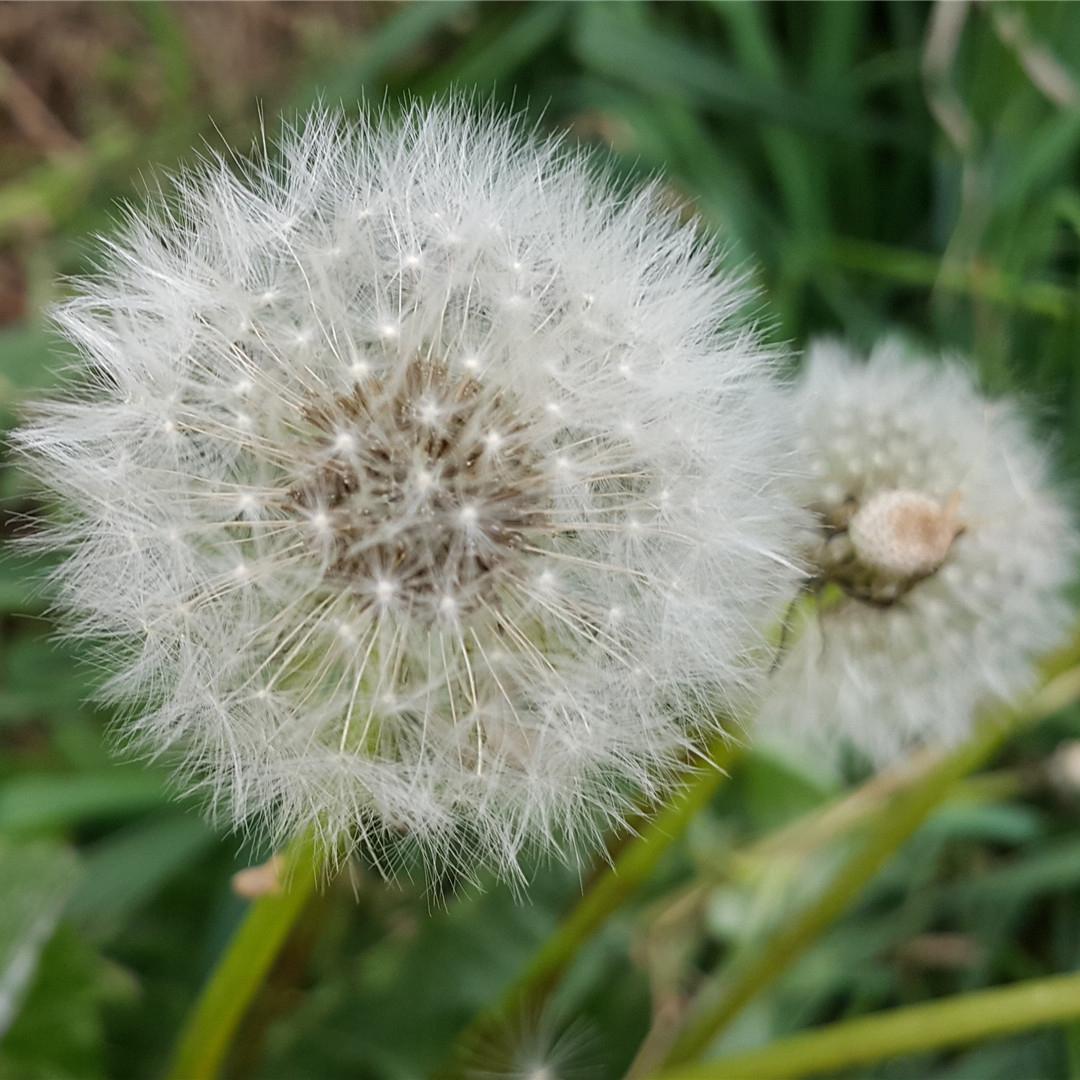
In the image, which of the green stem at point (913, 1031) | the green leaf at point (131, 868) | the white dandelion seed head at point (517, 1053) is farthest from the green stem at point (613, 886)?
the green leaf at point (131, 868)

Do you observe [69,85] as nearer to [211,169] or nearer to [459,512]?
[211,169]

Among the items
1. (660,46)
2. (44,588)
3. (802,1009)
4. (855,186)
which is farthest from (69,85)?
(802,1009)

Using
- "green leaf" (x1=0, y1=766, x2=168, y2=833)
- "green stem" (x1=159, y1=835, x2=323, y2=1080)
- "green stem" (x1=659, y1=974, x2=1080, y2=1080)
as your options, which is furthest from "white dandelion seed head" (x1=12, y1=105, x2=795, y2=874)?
"green leaf" (x1=0, y1=766, x2=168, y2=833)

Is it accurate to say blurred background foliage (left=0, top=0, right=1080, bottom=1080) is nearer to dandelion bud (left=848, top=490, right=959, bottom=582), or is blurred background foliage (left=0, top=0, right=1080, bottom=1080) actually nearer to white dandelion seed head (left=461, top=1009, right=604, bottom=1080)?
white dandelion seed head (left=461, top=1009, right=604, bottom=1080)

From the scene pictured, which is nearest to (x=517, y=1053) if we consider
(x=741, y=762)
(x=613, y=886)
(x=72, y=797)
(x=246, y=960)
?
(x=613, y=886)

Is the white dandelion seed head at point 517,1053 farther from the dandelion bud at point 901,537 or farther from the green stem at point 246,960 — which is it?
the dandelion bud at point 901,537

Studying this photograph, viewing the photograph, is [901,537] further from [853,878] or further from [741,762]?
[741,762]
